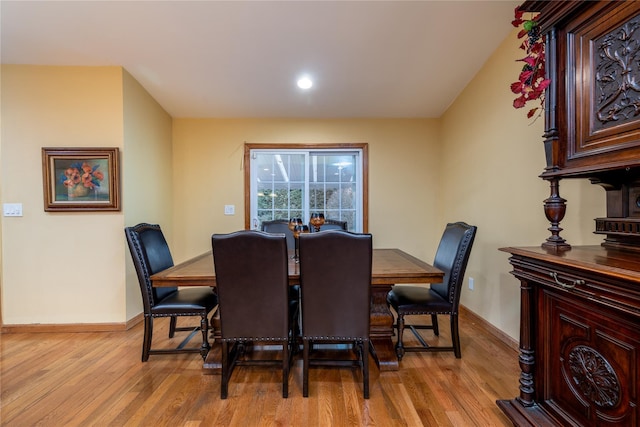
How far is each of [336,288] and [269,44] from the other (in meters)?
2.10

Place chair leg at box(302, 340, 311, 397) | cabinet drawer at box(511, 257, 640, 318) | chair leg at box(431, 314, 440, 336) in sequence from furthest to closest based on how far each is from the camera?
chair leg at box(431, 314, 440, 336)
chair leg at box(302, 340, 311, 397)
cabinet drawer at box(511, 257, 640, 318)

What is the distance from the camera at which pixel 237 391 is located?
174 centimetres

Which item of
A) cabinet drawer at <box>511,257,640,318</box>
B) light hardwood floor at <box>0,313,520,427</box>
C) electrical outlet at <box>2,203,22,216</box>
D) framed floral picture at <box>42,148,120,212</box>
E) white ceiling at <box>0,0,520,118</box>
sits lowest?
light hardwood floor at <box>0,313,520,427</box>

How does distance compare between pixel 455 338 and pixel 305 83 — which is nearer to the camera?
pixel 455 338

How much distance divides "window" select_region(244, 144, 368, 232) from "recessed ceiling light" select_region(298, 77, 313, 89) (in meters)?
0.81

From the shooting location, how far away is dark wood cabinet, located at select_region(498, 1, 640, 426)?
960 mm

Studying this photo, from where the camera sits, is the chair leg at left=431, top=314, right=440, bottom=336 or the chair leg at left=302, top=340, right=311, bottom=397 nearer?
the chair leg at left=302, top=340, right=311, bottom=397

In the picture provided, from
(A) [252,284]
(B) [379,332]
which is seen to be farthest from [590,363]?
(A) [252,284]

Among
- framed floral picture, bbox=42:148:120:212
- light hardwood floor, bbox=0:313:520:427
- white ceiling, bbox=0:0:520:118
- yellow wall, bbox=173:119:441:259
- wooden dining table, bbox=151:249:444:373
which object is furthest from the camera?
yellow wall, bbox=173:119:441:259

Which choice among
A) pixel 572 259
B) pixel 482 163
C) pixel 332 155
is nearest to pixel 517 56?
pixel 482 163

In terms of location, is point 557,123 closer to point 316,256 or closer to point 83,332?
point 316,256

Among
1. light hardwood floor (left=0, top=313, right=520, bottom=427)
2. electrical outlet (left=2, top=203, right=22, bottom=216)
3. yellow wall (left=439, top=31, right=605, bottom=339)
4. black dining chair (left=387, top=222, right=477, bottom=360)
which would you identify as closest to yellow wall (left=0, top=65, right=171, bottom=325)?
electrical outlet (left=2, top=203, right=22, bottom=216)

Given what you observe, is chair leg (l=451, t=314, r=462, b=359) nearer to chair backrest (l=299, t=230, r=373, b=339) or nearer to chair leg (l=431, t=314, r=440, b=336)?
chair leg (l=431, t=314, r=440, b=336)

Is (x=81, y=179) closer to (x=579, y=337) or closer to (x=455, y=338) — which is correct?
(x=455, y=338)
